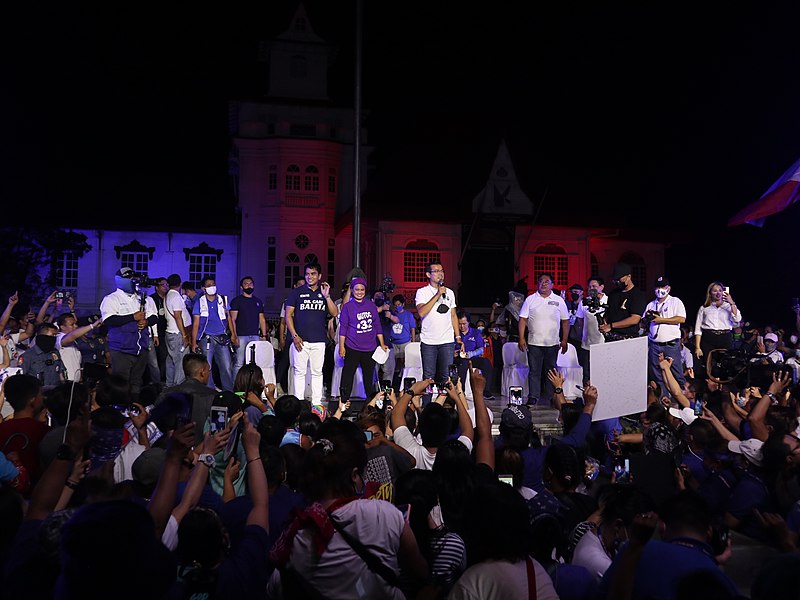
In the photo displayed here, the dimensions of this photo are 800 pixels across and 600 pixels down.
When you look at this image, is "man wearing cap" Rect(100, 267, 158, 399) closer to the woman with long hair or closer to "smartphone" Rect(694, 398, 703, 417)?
"smartphone" Rect(694, 398, 703, 417)

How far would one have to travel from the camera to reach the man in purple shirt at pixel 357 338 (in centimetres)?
1122

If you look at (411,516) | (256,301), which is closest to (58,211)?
(256,301)

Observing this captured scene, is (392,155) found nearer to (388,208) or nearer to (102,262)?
(388,208)

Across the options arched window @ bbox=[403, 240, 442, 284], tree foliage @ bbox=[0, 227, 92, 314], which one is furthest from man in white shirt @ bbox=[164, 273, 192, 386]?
tree foliage @ bbox=[0, 227, 92, 314]

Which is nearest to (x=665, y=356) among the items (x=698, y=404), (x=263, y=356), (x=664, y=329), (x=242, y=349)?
(x=664, y=329)

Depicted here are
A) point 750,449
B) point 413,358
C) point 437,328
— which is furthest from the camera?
point 413,358

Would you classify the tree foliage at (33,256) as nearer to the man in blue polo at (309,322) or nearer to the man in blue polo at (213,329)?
the man in blue polo at (213,329)

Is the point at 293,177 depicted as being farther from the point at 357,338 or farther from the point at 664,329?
the point at 664,329

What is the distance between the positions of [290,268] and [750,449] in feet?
87.1

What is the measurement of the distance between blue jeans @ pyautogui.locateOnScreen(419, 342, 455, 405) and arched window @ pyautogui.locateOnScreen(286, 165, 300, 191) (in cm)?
2125

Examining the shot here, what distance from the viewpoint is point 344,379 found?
1125 cm

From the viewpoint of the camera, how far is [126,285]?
424 inches

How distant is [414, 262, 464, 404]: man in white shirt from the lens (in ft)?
36.9

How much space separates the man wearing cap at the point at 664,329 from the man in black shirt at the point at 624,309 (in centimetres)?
64
